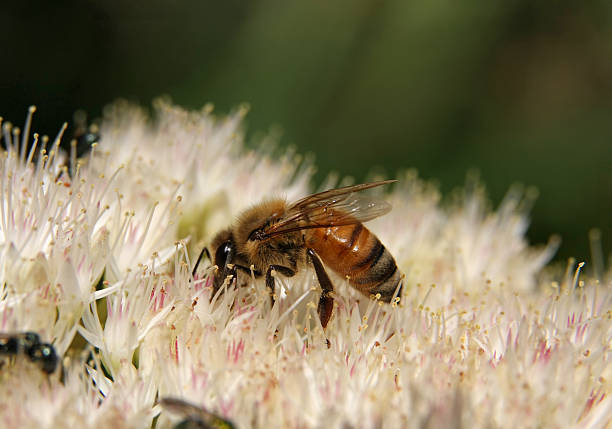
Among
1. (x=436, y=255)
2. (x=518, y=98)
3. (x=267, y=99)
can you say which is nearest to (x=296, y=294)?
(x=436, y=255)

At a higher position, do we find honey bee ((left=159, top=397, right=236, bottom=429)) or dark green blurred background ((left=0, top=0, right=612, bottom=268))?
dark green blurred background ((left=0, top=0, right=612, bottom=268))

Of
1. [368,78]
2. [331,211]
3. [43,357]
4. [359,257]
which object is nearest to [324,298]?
[359,257]

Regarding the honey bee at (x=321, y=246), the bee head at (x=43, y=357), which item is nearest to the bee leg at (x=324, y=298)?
the honey bee at (x=321, y=246)

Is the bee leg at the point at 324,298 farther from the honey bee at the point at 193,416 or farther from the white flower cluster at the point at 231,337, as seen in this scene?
the honey bee at the point at 193,416

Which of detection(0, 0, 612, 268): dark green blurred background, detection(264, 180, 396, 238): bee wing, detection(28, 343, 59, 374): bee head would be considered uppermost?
detection(0, 0, 612, 268): dark green blurred background

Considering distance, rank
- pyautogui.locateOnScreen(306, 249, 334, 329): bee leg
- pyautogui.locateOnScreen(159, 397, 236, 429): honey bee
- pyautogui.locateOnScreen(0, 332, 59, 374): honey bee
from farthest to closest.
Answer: pyautogui.locateOnScreen(306, 249, 334, 329): bee leg < pyautogui.locateOnScreen(0, 332, 59, 374): honey bee < pyautogui.locateOnScreen(159, 397, 236, 429): honey bee

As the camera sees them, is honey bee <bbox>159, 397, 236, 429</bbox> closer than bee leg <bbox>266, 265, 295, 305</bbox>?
Yes

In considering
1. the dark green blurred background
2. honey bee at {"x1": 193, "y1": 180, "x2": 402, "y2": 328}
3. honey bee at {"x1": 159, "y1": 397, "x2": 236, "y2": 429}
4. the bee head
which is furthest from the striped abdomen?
the dark green blurred background

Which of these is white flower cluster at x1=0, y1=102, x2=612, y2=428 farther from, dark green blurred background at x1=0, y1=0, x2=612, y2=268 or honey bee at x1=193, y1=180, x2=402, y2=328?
dark green blurred background at x1=0, y1=0, x2=612, y2=268
